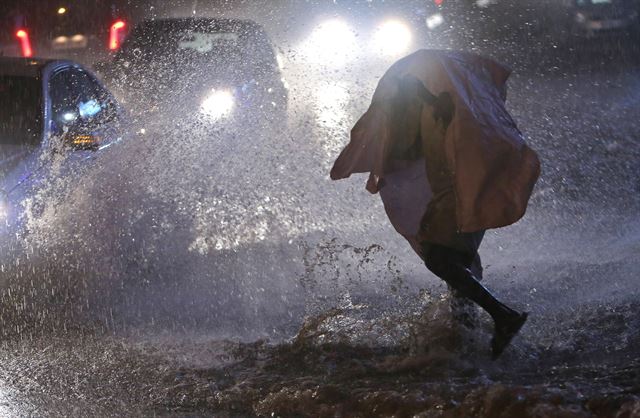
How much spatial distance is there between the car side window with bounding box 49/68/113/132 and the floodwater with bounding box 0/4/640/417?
387mm

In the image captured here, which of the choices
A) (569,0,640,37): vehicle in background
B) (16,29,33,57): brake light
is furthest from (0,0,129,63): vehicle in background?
(569,0,640,37): vehicle in background

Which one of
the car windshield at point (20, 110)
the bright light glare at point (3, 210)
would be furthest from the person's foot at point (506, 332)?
the car windshield at point (20, 110)

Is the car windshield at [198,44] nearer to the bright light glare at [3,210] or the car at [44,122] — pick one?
the car at [44,122]

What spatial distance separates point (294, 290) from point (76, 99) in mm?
2526

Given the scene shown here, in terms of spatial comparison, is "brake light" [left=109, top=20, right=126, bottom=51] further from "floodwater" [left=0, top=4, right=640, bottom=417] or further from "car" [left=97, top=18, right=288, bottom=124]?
"floodwater" [left=0, top=4, right=640, bottom=417]

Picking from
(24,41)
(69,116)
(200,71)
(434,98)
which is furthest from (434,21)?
(434,98)

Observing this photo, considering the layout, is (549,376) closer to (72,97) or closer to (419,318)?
(419,318)

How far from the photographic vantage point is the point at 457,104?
4484 mm

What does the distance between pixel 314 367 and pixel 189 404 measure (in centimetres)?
75

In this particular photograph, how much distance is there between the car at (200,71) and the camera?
10555 millimetres

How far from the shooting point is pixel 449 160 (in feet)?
14.8

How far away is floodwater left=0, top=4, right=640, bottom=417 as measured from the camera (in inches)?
180

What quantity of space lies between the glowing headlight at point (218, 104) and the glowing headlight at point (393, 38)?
15.3 feet

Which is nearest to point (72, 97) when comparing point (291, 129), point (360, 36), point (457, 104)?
point (291, 129)
